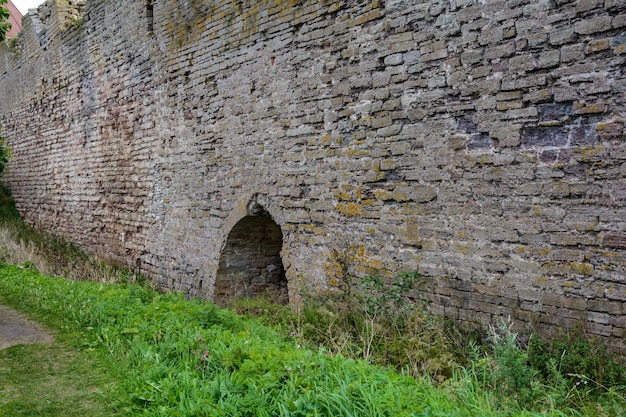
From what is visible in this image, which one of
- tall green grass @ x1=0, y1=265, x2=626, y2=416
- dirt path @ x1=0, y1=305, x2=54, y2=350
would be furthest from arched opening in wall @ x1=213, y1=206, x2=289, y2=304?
dirt path @ x1=0, y1=305, x2=54, y2=350

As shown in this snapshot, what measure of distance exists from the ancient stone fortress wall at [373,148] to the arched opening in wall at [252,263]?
0.03 metres

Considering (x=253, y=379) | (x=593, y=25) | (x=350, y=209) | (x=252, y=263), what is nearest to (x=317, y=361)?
(x=253, y=379)

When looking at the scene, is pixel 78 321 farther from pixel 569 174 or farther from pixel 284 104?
pixel 569 174

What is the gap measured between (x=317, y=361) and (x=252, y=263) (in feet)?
16.7

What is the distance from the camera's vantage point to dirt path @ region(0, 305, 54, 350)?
224 inches

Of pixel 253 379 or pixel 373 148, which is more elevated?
pixel 373 148

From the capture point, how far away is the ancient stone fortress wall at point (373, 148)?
4855mm

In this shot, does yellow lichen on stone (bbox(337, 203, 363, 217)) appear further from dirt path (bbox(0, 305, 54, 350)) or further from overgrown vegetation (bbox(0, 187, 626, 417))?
dirt path (bbox(0, 305, 54, 350))

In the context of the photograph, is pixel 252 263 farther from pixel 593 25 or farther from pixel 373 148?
pixel 593 25

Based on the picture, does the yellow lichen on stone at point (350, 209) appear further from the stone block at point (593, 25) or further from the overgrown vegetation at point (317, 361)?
the stone block at point (593, 25)

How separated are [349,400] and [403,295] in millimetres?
2838

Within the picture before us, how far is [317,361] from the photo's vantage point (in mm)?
4062

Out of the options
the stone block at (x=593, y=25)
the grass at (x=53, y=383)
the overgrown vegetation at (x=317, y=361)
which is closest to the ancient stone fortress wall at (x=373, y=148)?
the stone block at (x=593, y=25)

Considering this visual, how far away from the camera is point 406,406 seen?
11.0 feet
